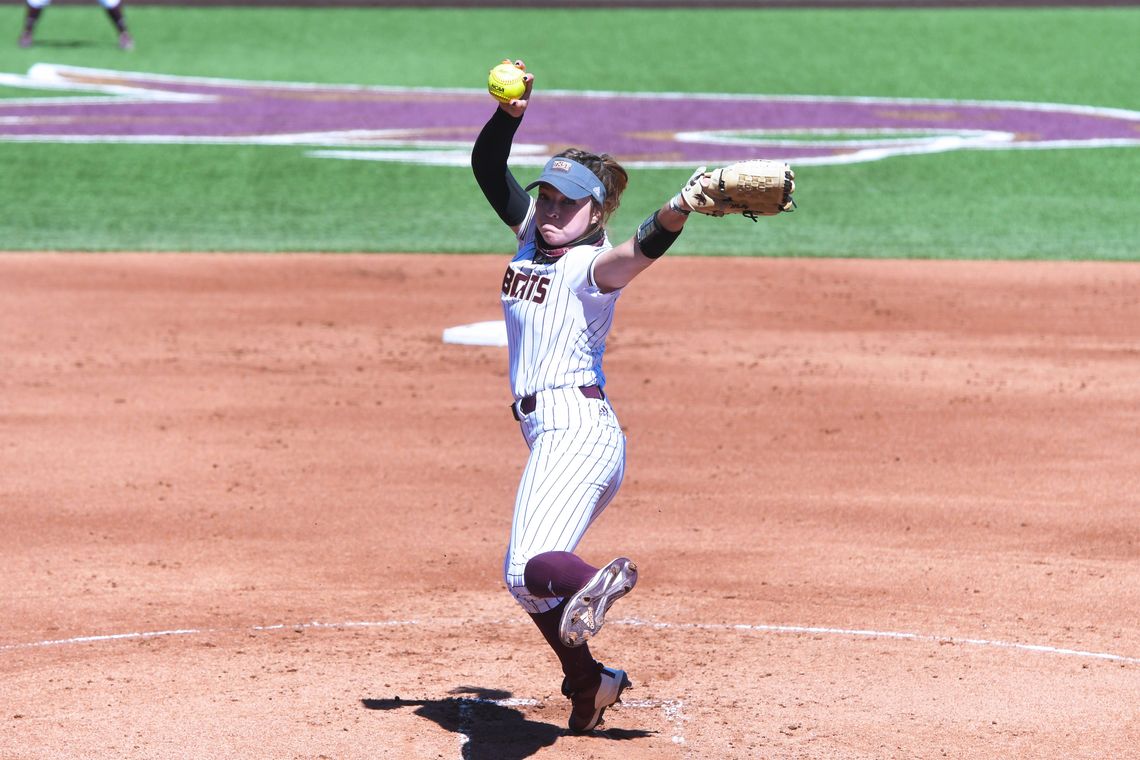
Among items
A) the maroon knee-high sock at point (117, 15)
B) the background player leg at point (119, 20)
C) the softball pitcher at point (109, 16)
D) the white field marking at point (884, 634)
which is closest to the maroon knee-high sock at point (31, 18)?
the softball pitcher at point (109, 16)

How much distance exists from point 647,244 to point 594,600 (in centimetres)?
107

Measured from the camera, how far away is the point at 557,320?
536 cm

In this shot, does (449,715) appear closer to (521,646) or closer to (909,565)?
(521,646)

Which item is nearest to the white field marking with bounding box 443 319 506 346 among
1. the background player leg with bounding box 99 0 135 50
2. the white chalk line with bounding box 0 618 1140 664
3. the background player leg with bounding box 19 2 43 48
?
the white chalk line with bounding box 0 618 1140 664

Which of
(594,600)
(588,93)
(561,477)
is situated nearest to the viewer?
(594,600)

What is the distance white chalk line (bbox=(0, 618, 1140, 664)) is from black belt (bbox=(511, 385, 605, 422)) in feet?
4.94

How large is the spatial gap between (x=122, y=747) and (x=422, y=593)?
1.92m

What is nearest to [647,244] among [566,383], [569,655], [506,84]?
[566,383]

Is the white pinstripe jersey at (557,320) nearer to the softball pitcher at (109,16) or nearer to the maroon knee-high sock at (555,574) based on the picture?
the maroon knee-high sock at (555,574)

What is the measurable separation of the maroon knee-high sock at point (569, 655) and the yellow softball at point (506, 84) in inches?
68.7

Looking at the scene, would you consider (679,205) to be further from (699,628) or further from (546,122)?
(546,122)

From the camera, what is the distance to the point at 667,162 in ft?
59.3

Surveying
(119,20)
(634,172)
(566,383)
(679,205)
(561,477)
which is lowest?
(561,477)

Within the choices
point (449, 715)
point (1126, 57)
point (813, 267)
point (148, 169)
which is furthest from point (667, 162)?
point (449, 715)
